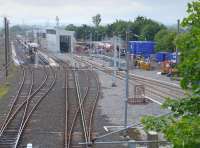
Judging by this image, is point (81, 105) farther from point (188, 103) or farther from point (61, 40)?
point (61, 40)

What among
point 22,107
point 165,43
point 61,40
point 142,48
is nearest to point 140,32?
point 61,40

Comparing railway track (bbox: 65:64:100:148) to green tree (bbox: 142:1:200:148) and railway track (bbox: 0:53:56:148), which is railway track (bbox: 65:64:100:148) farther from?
green tree (bbox: 142:1:200:148)

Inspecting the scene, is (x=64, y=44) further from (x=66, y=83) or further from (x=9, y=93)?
(x=9, y=93)

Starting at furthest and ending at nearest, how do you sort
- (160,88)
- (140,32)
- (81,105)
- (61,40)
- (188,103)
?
(140,32) < (61,40) < (160,88) < (81,105) < (188,103)

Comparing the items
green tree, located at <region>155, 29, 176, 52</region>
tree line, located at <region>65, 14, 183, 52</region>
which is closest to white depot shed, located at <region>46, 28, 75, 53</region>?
tree line, located at <region>65, 14, 183, 52</region>

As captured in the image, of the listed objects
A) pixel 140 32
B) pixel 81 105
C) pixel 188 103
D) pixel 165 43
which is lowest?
pixel 81 105

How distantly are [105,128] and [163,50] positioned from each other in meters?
50.4

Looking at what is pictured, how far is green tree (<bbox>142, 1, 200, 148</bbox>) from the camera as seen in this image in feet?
20.0

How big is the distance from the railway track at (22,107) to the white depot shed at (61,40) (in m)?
35.9

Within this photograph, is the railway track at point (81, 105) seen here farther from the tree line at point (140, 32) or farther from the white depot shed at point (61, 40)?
the white depot shed at point (61, 40)

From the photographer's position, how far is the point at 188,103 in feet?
23.3

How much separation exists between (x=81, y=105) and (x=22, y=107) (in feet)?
11.4

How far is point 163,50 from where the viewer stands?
72.5 meters

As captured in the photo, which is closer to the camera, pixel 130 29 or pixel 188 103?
pixel 188 103
